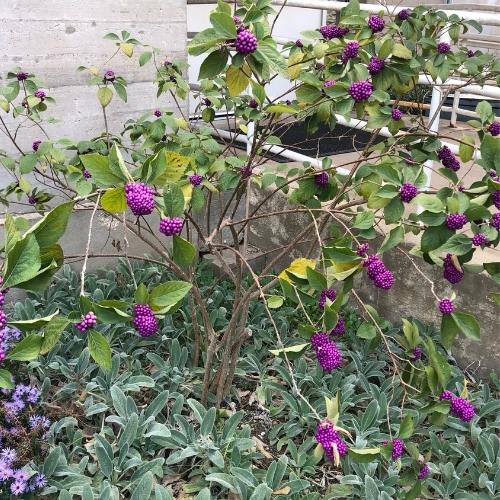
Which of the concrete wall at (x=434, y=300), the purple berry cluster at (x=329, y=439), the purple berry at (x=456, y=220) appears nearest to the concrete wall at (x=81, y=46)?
the concrete wall at (x=434, y=300)

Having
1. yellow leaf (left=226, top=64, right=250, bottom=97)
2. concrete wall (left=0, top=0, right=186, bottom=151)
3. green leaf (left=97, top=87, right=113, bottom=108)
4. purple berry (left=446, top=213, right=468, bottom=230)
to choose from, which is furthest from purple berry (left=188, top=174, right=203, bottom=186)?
concrete wall (left=0, top=0, right=186, bottom=151)

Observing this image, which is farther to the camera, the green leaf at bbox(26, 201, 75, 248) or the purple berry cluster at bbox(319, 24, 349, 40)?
the purple berry cluster at bbox(319, 24, 349, 40)

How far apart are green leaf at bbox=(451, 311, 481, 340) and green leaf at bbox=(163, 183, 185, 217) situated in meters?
0.69

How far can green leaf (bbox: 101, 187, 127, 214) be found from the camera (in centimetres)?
134

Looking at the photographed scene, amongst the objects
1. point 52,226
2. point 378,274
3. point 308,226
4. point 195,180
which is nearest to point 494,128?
point 308,226

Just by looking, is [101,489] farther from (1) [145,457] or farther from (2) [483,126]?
(2) [483,126]

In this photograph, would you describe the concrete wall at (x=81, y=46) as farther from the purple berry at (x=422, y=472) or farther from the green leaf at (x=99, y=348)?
the purple berry at (x=422, y=472)

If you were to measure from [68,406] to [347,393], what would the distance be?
1.04m

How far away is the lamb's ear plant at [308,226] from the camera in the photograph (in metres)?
1.33

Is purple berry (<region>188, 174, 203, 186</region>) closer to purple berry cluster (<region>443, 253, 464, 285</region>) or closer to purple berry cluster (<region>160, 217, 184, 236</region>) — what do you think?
purple berry cluster (<region>160, 217, 184, 236</region>)

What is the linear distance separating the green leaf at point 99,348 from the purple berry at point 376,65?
1162 mm

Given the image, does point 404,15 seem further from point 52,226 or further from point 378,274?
A: point 52,226

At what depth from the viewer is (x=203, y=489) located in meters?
1.86

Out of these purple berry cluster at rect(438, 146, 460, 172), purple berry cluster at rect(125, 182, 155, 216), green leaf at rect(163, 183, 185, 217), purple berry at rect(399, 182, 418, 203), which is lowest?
purple berry cluster at rect(438, 146, 460, 172)
